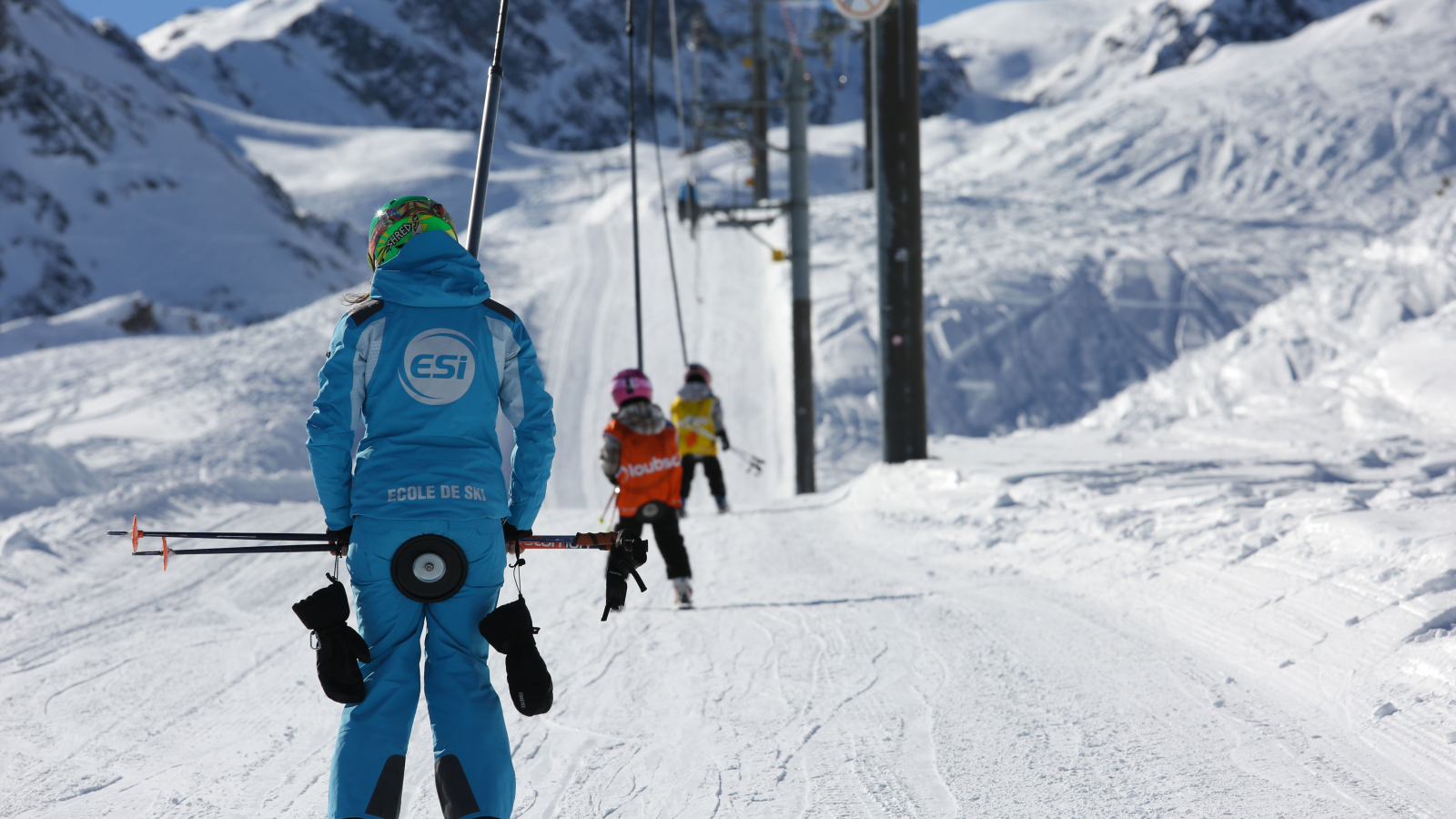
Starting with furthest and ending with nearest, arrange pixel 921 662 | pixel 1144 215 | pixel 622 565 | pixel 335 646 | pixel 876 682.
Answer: pixel 1144 215, pixel 921 662, pixel 876 682, pixel 622 565, pixel 335 646

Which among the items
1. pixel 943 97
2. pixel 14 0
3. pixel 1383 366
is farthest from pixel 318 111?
pixel 1383 366

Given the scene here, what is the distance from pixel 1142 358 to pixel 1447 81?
18.1 meters

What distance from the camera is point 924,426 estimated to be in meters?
9.87

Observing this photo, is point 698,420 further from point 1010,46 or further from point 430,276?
point 1010,46

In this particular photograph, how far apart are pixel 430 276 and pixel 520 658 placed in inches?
42.4

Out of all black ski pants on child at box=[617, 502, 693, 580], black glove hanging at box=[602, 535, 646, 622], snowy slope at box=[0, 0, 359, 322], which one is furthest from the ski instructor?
snowy slope at box=[0, 0, 359, 322]

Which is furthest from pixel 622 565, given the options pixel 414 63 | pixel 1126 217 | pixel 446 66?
pixel 446 66

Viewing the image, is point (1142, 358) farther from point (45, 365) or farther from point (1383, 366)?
point (45, 365)

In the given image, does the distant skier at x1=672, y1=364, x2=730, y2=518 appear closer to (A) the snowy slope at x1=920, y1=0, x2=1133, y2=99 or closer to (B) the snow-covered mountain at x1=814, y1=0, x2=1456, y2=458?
(B) the snow-covered mountain at x1=814, y1=0, x2=1456, y2=458

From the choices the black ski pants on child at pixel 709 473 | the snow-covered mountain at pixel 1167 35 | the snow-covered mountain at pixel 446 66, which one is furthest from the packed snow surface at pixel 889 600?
the snow-covered mountain at pixel 446 66

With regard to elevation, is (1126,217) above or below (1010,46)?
below

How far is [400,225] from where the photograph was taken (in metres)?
2.59

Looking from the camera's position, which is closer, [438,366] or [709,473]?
[438,366]

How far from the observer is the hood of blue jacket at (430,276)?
2.48 meters
